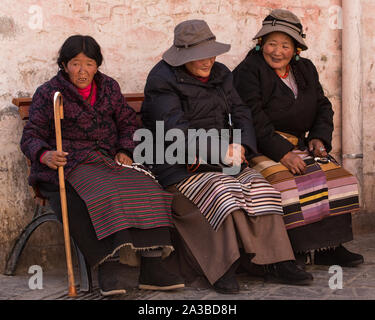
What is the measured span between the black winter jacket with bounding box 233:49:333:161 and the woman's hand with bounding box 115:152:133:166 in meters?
1.05

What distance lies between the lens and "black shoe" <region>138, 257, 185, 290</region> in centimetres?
412

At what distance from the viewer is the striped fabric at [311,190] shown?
4.58 meters

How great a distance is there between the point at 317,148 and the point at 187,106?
3.78 ft

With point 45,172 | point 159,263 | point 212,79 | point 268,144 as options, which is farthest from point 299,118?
point 45,172

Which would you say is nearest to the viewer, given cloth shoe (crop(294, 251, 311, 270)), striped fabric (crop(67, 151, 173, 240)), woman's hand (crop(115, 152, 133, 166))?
striped fabric (crop(67, 151, 173, 240))

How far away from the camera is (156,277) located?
4141 millimetres

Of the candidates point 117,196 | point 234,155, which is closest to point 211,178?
point 234,155

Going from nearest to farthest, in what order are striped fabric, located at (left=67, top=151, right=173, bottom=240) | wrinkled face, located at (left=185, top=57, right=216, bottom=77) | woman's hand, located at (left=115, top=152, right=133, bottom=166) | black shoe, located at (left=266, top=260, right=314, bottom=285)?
striped fabric, located at (left=67, top=151, right=173, bottom=240), black shoe, located at (left=266, top=260, right=314, bottom=285), woman's hand, located at (left=115, top=152, right=133, bottom=166), wrinkled face, located at (left=185, top=57, right=216, bottom=77)

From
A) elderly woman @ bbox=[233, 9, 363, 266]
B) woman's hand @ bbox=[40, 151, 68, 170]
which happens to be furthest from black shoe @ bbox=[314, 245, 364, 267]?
woman's hand @ bbox=[40, 151, 68, 170]

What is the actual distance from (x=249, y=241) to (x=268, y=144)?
3.22ft

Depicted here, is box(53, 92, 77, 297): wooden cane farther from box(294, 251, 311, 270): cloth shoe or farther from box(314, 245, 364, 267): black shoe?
box(314, 245, 364, 267): black shoe

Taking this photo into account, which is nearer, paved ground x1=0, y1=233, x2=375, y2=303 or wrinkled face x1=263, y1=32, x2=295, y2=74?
paved ground x1=0, y1=233, x2=375, y2=303

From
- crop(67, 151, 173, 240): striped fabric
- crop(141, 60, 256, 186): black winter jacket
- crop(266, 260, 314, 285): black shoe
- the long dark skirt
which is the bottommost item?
crop(266, 260, 314, 285): black shoe

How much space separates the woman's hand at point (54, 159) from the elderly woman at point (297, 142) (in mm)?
1533
